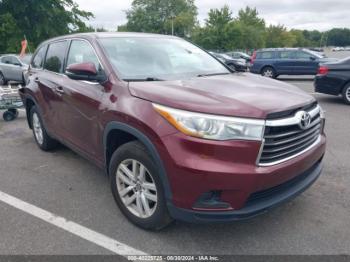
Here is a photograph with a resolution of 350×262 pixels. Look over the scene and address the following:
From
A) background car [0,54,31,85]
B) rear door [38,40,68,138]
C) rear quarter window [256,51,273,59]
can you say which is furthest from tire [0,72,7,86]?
rear quarter window [256,51,273,59]

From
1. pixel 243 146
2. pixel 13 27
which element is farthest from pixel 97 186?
pixel 13 27

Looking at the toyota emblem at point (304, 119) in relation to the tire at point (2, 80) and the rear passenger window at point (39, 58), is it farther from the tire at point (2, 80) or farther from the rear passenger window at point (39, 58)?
the tire at point (2, 80)

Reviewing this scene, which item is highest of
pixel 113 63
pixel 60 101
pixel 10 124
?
pixel 113 63

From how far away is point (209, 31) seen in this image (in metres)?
49.0

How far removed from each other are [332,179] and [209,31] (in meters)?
47.3

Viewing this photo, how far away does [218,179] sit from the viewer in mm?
2449

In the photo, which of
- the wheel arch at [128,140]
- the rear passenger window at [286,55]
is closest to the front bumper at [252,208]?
the wheel arch at [128,140]

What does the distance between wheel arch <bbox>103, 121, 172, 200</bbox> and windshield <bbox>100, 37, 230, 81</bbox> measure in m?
0.49

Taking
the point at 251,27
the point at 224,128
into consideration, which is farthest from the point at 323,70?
the point at 251,27

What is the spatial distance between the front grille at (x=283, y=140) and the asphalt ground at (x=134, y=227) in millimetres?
766

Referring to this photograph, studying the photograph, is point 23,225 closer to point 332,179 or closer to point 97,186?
point 97,186

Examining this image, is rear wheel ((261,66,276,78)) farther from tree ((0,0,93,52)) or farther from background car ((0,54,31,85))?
tree ((0,0,93,52))

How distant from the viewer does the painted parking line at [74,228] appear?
282cm

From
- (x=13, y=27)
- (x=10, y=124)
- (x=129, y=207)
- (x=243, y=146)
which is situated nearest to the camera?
(x=243, y=146)
